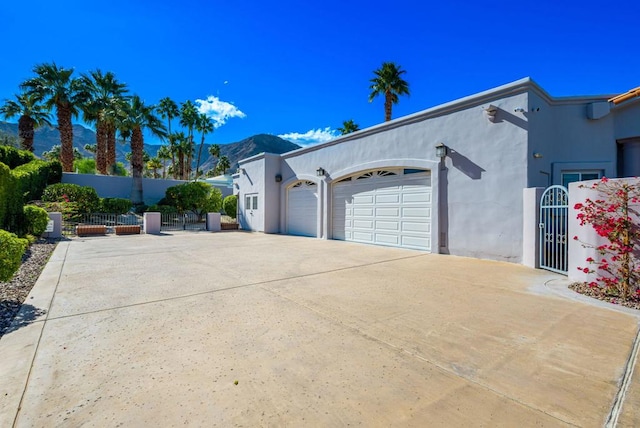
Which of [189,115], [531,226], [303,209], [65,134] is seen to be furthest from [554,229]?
[189,115]

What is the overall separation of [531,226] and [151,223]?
16080mm

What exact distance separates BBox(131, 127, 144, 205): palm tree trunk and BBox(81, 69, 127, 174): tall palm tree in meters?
1.75

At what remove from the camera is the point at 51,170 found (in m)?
20.5

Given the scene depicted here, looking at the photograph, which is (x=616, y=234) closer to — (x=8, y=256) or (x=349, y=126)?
(x=8, y=256)

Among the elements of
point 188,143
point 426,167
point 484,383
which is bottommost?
point 484,383

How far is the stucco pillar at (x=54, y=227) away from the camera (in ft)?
40.1

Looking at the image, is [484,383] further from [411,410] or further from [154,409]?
[154,409]

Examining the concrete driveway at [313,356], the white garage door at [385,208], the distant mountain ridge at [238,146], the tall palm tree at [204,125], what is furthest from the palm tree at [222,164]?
the distant mountain ridge at [238,146]

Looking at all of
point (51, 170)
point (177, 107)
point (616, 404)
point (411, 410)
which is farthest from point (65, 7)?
point (177, 107)

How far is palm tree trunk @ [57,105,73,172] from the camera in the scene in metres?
22.6

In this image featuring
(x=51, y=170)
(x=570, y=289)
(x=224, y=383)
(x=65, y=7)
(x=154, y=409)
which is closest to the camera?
(x=154, y=409)

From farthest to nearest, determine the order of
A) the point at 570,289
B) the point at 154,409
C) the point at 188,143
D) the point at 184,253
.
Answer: the point at 188,143, the point at 184,253, the point at 570,289, the point at 154,409

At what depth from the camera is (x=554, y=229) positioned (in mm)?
6387

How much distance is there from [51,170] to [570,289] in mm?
28057
